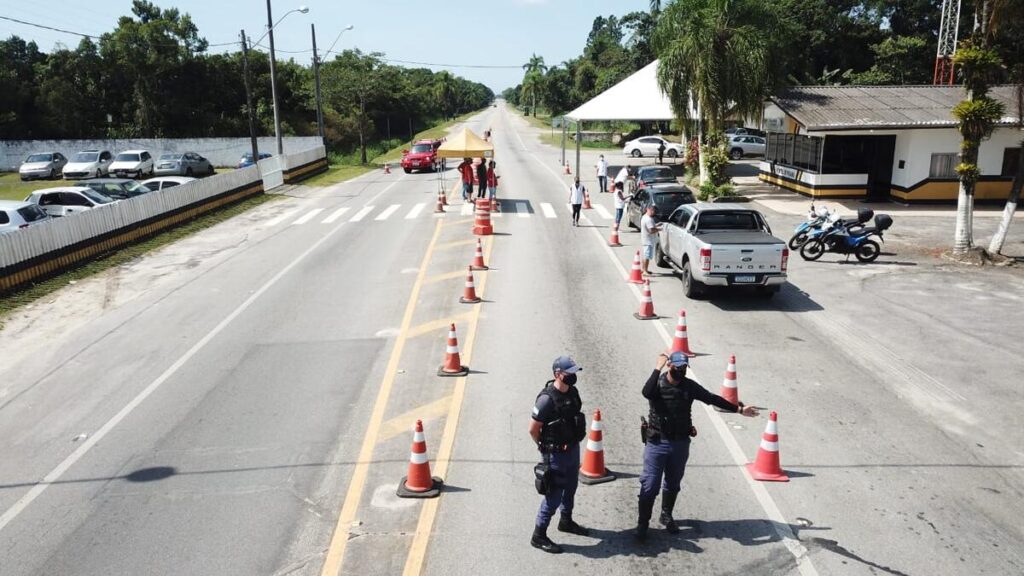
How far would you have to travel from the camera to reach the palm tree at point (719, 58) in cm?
3078

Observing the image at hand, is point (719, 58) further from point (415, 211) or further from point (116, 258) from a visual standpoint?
point (116, 258)

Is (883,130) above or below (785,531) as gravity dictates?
above

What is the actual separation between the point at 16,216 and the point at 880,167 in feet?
95.9

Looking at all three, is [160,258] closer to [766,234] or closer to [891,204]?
[766,234]

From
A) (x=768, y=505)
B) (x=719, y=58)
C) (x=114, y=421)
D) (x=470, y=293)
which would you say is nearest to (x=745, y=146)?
(x=719, y=58)

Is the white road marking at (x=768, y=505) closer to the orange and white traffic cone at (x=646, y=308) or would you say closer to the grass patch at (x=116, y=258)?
the orange and white traffic cone at (x=646, y=308)

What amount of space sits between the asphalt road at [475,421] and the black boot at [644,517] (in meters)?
0.13

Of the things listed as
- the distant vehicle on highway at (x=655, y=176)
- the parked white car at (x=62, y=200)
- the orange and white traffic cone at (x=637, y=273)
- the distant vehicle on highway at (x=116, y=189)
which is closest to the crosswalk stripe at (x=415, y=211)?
the distant vehicle on highway at (x=655, y=176)

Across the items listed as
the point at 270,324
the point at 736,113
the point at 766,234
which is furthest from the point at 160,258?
the point at 736,113

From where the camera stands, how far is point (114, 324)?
14461mm

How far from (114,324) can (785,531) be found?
41.3ft

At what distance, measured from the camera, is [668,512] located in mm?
6852

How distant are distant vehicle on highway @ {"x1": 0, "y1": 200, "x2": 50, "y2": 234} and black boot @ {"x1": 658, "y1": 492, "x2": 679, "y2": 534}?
18.9 meters

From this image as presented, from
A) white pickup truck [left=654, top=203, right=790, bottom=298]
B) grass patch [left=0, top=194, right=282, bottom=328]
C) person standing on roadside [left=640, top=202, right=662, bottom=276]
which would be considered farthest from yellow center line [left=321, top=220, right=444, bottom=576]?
grass patch [left=0, top=194, right=282, bottom=328]
